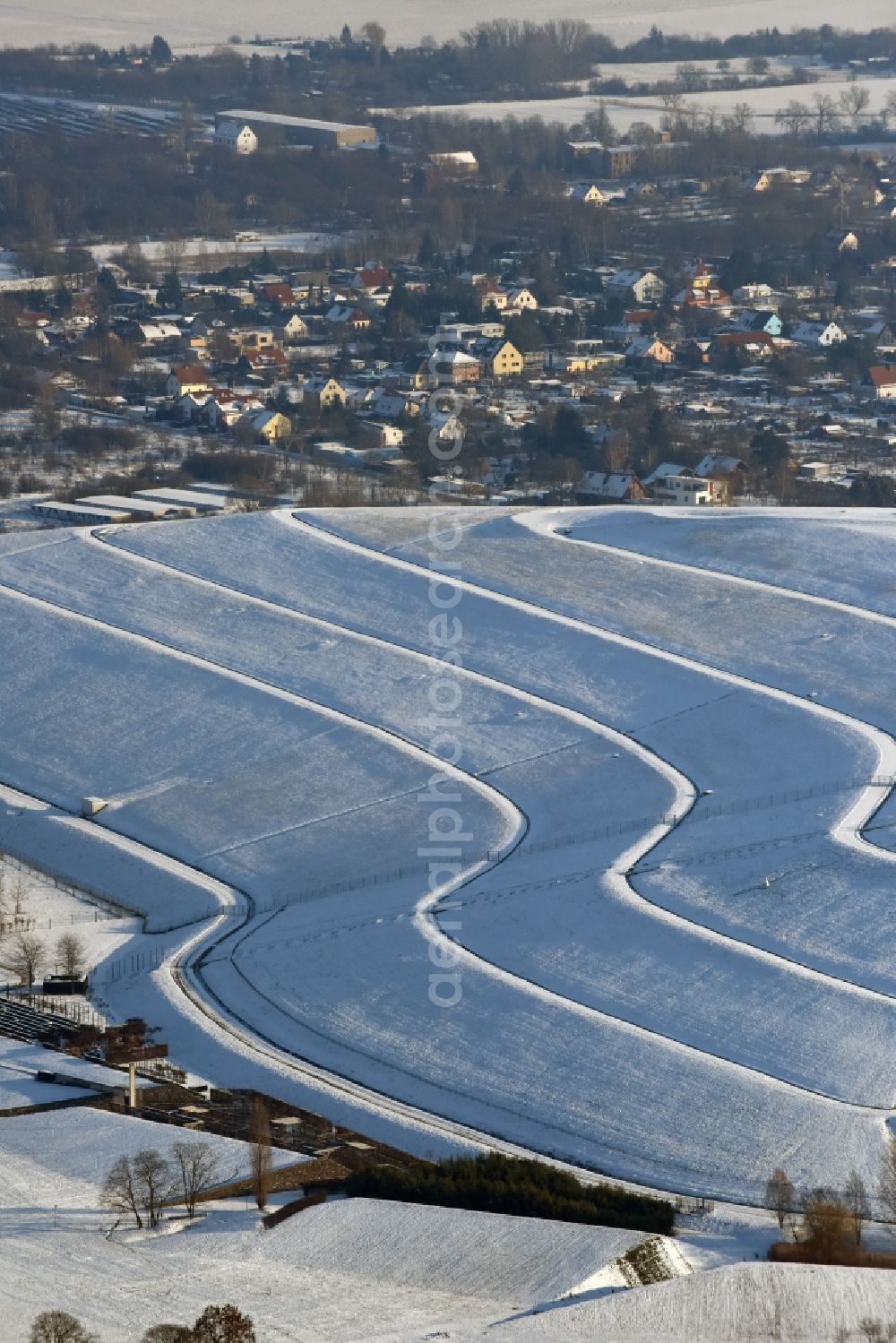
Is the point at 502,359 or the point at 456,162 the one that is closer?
the point at 502,359

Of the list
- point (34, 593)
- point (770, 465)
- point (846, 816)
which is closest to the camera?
A: point (846, 816)

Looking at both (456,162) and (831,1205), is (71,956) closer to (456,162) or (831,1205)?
(831,1205)

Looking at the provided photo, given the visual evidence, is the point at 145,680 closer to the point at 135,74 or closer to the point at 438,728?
the point at 438,728

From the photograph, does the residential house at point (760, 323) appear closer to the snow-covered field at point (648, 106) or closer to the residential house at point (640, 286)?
the residential house at point (640, 286)

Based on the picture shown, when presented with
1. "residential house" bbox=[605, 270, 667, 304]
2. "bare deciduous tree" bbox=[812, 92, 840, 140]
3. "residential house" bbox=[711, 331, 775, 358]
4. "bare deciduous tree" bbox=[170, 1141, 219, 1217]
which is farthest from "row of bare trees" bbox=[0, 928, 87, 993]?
"bare deciduous tree" bbox=[812, 92, 840, 140]

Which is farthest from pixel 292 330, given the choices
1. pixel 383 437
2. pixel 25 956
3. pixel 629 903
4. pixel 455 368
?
pixel 629 903

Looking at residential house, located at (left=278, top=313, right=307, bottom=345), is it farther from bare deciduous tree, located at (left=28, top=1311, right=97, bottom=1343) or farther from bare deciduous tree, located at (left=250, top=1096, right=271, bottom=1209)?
bare deciduous tree, located at (left=28, top=1311, right=97, bottom=1343)

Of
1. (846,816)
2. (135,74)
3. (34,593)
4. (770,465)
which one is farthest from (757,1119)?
(135,74)
